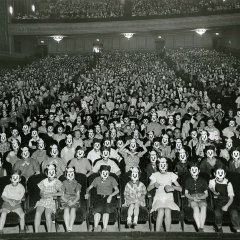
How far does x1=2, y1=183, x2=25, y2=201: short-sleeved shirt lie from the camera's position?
19.9 ft

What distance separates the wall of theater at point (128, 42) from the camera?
32.7m

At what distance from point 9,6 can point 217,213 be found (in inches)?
1088

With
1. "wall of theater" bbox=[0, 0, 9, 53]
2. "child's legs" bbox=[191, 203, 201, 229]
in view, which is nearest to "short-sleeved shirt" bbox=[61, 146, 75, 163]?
"child's legs" bbox=[191, 203, 201, 229]

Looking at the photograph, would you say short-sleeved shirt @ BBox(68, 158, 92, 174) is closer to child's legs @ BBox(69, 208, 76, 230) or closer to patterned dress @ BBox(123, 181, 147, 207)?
patterned dress @ BBox(123, 181, 147, 207)

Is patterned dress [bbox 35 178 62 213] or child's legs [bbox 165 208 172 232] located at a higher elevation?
patterned dress [bbox 35 178 62 213]

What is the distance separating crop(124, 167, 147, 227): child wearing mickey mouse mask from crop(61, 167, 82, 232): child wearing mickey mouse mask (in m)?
0.81

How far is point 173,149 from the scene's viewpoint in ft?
26.7

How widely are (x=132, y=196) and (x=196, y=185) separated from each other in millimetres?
1044

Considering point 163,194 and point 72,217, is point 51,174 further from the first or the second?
point 163,194

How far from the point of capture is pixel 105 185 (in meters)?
6.31

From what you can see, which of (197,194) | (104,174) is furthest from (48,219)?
(197,194)

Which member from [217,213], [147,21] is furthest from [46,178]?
[147,21]

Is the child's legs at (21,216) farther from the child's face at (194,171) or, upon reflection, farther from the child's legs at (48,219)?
the child's face at (194,171)

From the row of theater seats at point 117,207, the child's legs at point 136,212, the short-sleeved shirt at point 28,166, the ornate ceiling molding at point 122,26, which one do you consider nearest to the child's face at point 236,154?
the row of theater seats at point 117,207
